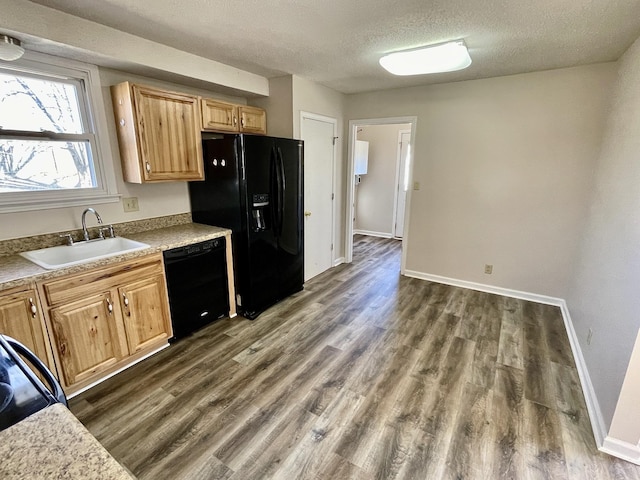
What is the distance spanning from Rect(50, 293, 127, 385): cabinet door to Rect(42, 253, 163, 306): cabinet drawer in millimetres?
58

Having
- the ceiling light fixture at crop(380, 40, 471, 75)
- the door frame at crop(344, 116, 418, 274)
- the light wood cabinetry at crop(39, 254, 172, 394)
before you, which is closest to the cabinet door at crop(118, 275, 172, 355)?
the light wood cabinetry at crop(39, 254, 172, 394)

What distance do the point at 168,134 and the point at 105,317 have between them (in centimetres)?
150

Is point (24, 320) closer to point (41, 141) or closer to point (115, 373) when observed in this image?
point (115, 373)

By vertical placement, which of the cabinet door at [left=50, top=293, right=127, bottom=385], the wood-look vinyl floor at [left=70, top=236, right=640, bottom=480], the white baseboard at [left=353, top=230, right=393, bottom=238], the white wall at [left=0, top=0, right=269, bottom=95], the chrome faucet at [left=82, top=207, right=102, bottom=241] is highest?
the white wall at [left=0, top=0, right=269, bottom=95]

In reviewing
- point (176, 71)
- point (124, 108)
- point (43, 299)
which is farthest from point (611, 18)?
point (43, 299)

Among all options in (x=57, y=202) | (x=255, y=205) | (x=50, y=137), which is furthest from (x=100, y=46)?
(x=255, y=205)

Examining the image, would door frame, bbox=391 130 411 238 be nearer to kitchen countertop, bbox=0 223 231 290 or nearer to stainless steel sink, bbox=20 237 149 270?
kitchen countertop, bbox=0 223 231 290

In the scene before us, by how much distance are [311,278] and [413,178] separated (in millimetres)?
1852

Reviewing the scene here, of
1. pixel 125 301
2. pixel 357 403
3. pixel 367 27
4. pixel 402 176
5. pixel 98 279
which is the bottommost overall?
pixel 357 403

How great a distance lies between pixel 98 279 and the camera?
2033 millimetres

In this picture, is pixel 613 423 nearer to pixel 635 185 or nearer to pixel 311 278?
pixel 635 185

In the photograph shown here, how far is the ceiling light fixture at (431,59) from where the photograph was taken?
2.34m

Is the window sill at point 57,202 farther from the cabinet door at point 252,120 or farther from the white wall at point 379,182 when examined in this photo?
the white wall at point 379,182

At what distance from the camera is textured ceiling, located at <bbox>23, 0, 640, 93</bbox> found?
181 cm
